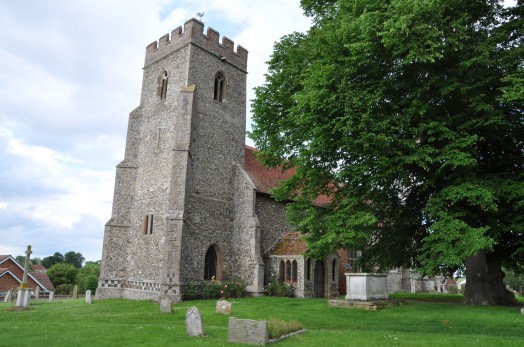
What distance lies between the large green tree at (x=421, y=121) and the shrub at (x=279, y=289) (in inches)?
320

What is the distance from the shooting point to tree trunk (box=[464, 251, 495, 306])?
15.7 m

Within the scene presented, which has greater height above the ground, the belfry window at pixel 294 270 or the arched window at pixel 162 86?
the arched window at pixel 162 86

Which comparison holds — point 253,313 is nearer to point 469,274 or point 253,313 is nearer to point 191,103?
point 469,274

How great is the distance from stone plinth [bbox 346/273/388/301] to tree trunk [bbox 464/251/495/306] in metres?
3.32

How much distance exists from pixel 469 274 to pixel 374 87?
850 cm

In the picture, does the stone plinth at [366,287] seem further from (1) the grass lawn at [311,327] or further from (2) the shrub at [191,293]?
(2) the shrub at [191,293]

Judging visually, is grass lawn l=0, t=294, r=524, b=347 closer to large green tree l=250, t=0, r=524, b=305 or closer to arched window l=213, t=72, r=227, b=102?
large green tree l=250, t=0, r=524, b=305

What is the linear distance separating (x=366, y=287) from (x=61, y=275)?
4382cm

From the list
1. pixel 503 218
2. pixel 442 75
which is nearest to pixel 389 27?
Answer: pixel 442 75

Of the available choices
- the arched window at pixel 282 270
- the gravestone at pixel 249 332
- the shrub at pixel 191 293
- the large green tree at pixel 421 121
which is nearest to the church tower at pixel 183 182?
the shrub at pixel 191 293

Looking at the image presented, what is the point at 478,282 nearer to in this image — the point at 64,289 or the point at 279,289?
the point at 279,289

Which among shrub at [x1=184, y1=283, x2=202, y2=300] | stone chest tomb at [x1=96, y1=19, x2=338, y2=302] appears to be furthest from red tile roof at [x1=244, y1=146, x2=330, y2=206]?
shrub at [x1=184, y1=283, x2=202, y2=300]

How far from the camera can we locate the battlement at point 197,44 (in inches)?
942

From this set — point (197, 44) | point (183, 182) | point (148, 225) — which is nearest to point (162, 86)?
point (197, 44)
